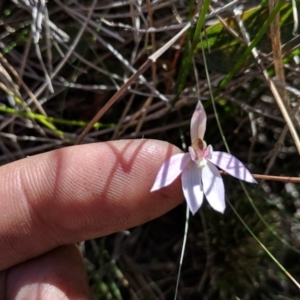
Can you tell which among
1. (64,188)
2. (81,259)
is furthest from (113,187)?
(81,259)

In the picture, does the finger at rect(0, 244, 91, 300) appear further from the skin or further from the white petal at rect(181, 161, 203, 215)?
the white petal at rect(181, 161, 203, 215)

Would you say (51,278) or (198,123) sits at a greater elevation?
(198,123)

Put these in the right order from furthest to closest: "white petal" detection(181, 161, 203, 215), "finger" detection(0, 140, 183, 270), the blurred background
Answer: the blurred background
"finger" detection(0, 140, 183, 270)
"white petal" detection(181, 161, 203, 215)

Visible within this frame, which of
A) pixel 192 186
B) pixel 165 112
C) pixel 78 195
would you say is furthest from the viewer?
pixel 165 112

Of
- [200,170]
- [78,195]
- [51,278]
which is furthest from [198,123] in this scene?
[51,278]

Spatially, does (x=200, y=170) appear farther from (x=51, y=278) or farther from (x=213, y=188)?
(x=51, y=278)

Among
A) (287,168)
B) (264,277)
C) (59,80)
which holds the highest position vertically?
(59,80)

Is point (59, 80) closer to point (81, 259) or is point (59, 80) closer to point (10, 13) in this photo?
point (10, 13)

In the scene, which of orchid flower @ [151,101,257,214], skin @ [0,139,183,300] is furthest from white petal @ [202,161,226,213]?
skin @ [0,139,183,300]
